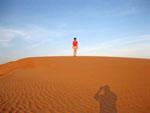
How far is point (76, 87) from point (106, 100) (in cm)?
319

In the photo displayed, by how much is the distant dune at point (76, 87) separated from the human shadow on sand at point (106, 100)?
0.11 metres

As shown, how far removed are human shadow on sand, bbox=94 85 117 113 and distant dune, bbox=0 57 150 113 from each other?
0.11 meters

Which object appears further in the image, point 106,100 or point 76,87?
point 76,87

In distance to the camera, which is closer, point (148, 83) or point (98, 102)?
point (98, 102)

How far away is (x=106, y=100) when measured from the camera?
9.45 meters

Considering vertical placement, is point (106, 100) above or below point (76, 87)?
below

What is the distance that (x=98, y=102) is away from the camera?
914cm

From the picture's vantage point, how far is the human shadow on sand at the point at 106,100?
8.12m

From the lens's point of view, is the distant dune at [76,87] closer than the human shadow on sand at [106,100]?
No

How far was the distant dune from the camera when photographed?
27.1 feet

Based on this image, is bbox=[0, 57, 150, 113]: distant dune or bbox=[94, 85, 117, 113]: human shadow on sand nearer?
bbox=[94, 85, 117, 113]: human shadow on sand

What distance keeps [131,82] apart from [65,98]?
19.6ft

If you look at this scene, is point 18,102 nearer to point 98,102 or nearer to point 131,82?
point 98,102

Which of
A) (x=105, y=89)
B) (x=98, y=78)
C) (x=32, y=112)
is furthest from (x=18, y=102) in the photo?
(x=98, y=78)
